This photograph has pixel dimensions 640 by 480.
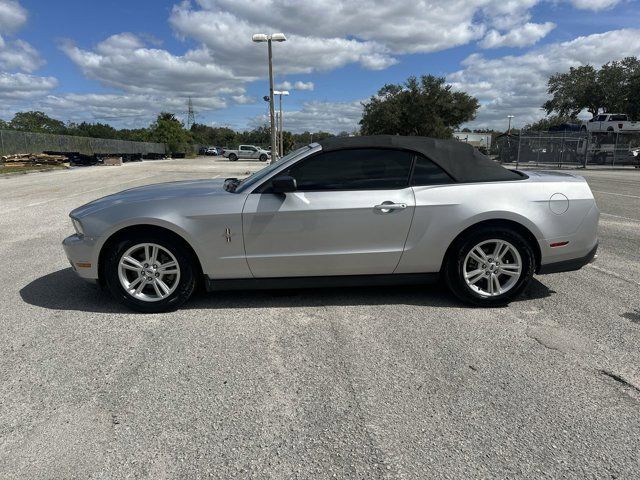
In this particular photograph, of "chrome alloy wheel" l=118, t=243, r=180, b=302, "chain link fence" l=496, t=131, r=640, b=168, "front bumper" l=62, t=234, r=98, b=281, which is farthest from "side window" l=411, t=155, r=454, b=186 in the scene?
"chain link fence" l=496, t=131, r=640, b=168

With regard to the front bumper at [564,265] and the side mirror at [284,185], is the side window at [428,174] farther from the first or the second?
the front bumper at [564,265]

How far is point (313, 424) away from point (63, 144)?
46.5m

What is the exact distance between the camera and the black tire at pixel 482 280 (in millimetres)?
4141

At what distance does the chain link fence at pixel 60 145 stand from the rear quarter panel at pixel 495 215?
3717 cm

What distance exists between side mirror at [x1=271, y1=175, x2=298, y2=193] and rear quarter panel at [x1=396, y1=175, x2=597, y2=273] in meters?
1.07

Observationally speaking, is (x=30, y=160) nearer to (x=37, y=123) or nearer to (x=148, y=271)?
(x=148, y=271)

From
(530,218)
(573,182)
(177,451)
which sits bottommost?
(177,451)

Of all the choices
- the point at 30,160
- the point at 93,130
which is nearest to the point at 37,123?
the point at 93,130

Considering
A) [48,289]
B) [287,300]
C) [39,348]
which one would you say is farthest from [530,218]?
[48,289]

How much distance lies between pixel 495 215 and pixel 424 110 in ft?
175

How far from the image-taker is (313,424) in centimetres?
256

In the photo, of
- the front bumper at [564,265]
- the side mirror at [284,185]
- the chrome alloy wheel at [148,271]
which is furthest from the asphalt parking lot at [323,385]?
the side mirror at [284,185]

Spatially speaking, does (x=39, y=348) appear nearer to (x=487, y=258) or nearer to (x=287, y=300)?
(x=287, y=300)

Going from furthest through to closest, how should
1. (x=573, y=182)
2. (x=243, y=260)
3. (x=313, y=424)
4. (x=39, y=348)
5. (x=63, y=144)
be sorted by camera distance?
(x=63, y=144)
(x=573, y=182)
(x=243, y=260)
(x=39, y=348)
(x=313, y=424)
